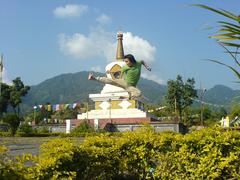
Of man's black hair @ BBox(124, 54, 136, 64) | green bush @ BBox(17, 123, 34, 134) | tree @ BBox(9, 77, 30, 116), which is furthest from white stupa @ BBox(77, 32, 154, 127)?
tree @ BBox(9, 77, 30, 116)

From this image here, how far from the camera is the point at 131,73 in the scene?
1607 inches

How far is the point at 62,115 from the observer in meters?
65.4

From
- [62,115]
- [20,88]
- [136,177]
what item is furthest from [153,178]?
[62,115]

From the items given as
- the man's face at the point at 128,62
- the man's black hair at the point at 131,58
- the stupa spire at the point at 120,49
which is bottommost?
the man's face at the point at 128,62

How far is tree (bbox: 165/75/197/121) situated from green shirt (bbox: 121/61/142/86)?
409 inches

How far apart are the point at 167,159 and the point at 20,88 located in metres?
54.9

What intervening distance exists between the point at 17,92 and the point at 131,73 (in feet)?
76.3

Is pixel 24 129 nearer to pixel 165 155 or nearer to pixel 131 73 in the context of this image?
pixel 131 73

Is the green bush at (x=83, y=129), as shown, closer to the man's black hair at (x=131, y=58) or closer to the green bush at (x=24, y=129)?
the green bush at (x=24, y=129)

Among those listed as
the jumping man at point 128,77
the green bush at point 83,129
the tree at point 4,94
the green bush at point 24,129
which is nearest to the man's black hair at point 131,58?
the jumping man at point 128,77

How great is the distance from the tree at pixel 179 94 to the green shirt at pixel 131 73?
10379mm

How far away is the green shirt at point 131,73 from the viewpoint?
40.8 m

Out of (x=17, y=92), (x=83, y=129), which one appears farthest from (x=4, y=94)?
(x=83, y=129)

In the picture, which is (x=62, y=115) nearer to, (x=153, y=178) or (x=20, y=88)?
(x=20, y=88)
